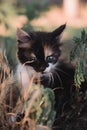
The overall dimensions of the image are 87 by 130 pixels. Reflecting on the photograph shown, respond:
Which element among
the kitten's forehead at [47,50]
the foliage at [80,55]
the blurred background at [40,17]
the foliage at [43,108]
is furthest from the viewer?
the blurred background at [40,17]

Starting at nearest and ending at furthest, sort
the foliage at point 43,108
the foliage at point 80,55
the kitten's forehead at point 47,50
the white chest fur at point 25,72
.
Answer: the foliage at point 43,108 < the foliage at point 80,55 < the white chest fur at point 25,72 < the kitten's forehead at point 47,50

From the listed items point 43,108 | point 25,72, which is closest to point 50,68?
point 25,72

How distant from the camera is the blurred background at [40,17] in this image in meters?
5.92

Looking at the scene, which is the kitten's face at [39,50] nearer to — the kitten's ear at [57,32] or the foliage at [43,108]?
the kitten's ear at [57,32]

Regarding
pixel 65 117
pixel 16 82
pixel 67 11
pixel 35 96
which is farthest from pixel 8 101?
pixel 67 11

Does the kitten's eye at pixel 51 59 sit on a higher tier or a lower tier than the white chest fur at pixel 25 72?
higher

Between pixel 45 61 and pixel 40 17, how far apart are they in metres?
3.79

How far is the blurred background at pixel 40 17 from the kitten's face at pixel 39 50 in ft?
1.69

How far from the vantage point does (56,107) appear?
12.4 ft

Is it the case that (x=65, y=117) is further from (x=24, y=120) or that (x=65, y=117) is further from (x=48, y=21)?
(x=48, y=21)

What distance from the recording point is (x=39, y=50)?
3932 mm

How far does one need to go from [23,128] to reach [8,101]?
0.42m

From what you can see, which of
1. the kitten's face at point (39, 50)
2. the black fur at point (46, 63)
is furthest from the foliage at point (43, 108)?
the kitten's face at point (39, 50)

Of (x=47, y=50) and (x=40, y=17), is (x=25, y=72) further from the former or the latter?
(x=40, y=17)
